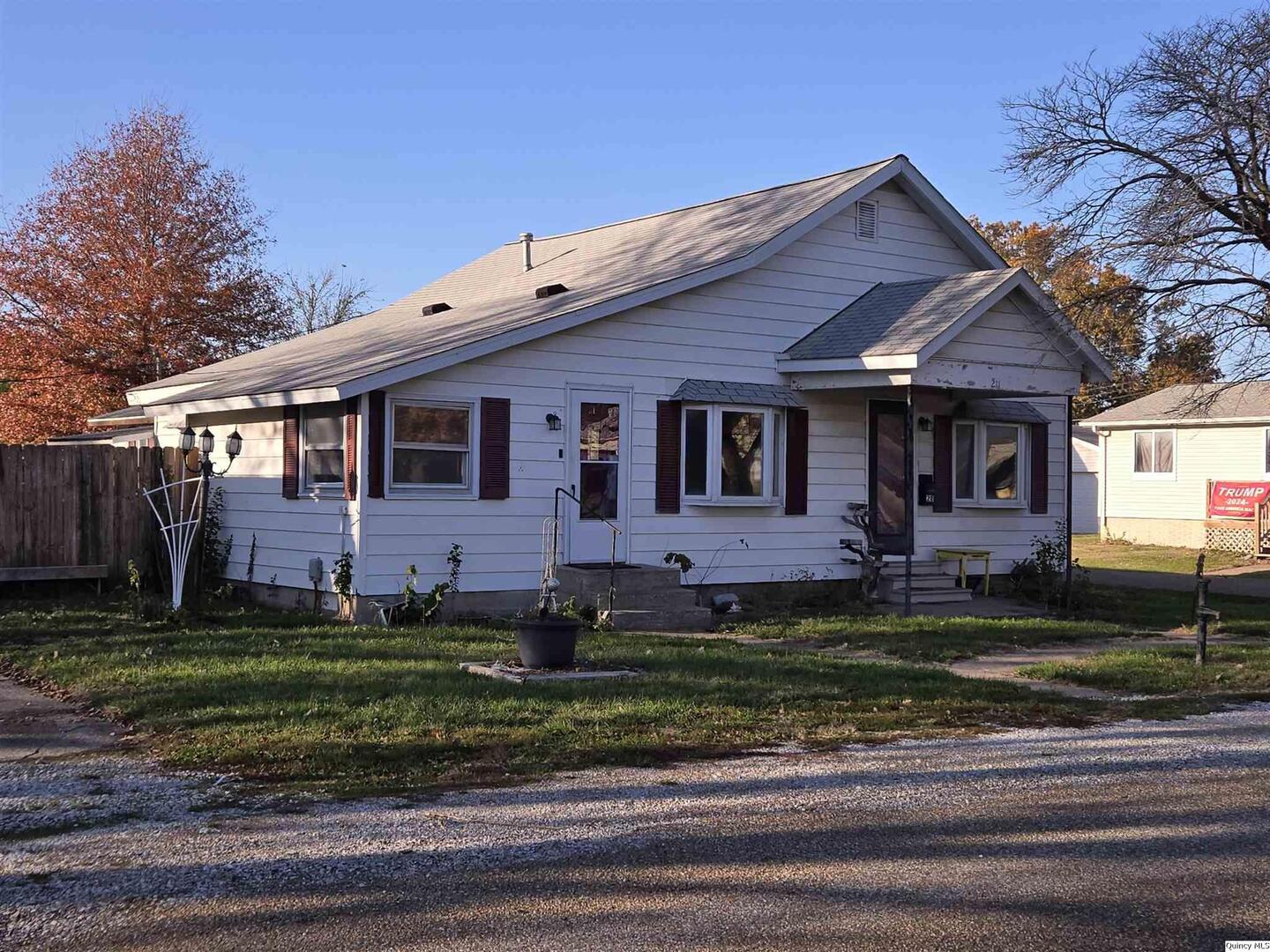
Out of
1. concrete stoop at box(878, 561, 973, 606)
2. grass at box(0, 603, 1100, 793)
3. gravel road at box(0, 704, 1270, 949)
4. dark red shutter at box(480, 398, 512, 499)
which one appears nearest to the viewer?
gravel road at box(0, 704, 1270, 949)

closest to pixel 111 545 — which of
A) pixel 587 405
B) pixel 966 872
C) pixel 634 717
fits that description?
pixel 587 405

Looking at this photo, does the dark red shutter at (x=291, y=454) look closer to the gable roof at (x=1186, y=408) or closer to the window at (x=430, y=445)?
the window at (x=430, y=445)

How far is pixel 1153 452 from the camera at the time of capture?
3497 cm

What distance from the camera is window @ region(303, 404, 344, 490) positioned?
14727 millimetres

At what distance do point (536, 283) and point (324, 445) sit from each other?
6.36 metres

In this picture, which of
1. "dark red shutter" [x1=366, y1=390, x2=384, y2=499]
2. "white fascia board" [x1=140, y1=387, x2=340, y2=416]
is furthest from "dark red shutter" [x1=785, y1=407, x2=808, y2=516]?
"white fascia board" [x1=140, y1=387, x2=340, y2=416]

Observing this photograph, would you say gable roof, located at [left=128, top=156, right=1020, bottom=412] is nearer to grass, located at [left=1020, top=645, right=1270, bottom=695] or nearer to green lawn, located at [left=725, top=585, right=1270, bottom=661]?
green lawn, located at [left=725, top=585, right=1270, bottom=661]

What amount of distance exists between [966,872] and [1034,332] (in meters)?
12.5

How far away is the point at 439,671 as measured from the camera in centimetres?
1046

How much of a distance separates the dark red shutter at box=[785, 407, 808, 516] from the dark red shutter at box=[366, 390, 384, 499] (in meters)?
5.61

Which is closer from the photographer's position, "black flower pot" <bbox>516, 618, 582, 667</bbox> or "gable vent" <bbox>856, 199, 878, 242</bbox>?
"black flower pot" <bbox>516, 618, 582, 667</bbox>

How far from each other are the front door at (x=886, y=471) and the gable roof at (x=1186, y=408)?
14.1 m

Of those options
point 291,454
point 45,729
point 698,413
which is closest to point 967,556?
point 698,413

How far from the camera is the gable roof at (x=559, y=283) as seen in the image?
47.4 feet
